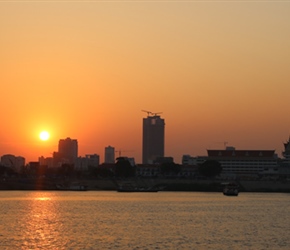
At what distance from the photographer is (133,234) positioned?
77875mm

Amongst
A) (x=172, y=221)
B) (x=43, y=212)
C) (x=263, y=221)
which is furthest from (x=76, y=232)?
(x=43, y=212)

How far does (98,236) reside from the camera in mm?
75500

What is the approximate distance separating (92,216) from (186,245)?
1486 inches

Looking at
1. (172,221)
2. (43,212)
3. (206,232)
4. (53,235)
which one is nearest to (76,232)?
(53,235)

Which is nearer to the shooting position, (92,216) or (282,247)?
(282,247)

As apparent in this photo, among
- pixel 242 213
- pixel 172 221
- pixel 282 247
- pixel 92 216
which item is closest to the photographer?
pixel 282 247

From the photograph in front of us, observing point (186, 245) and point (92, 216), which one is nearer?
point (186, 245)

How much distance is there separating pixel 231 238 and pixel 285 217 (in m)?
35.3

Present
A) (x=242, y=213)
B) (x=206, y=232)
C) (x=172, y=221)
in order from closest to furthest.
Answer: (x=206, y=232) → (x=172, y=221) → (x=242, y=213)

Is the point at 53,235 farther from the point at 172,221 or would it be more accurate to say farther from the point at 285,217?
the point at 285,217

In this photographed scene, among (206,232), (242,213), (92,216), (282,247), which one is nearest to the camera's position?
(282,247)

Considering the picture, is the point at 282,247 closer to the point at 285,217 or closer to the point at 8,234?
the point at 8,234

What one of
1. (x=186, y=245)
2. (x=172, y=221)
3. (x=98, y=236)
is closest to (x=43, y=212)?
(x=172, y=221)

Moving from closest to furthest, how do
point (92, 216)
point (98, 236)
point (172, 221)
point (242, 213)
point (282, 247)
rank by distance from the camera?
A: 1. point (282, 247)
2. point (98, 236)
3. point (172, 221)
4. point (92, 216)
5. point (242, 213)
